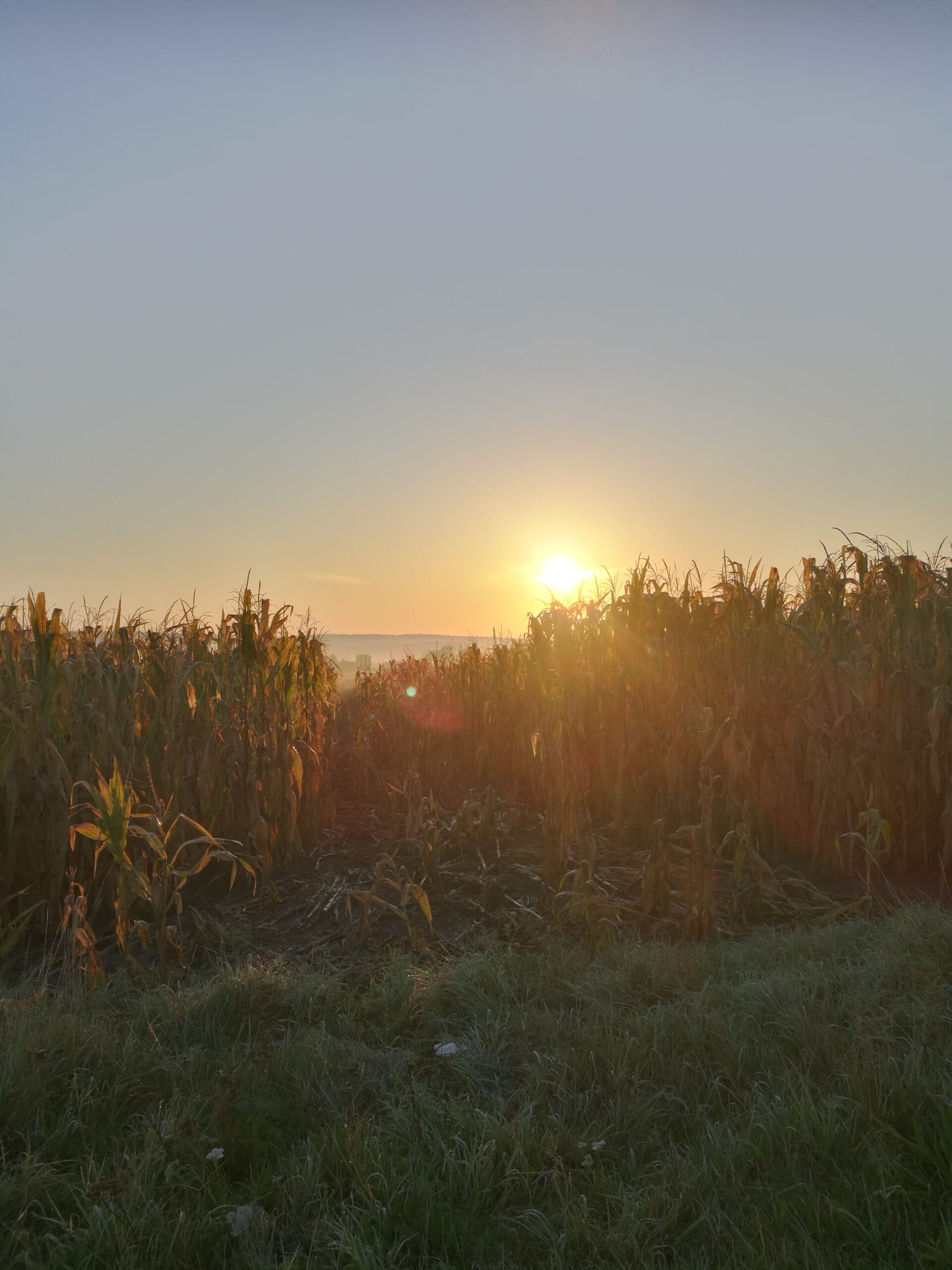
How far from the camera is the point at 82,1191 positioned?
219 cm

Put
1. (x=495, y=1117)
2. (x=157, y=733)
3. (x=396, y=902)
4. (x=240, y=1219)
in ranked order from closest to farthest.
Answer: (x=240, y=1219), (x=495, y=1117), (x=396, y=902), (x=157, y=733)

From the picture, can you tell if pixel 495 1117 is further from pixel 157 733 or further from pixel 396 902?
pixel 157 733

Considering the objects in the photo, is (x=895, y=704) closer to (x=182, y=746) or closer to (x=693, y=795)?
(x=693, y=795)

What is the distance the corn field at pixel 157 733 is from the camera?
15.1 feet

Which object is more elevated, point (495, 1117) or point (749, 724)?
point (749, 724)

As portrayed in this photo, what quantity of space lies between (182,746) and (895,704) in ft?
15.7

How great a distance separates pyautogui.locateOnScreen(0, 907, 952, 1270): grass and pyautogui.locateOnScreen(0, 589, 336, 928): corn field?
140 centimetres

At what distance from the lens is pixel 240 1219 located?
2.15m

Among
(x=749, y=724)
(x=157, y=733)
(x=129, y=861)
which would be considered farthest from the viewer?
(x=749, y=724)

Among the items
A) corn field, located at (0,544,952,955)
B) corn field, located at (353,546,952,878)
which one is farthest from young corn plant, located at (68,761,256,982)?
corn field, located at (353,546,952,878)

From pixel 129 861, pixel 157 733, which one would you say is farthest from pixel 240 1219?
pixel 157 733

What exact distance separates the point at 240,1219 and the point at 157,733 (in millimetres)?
3641

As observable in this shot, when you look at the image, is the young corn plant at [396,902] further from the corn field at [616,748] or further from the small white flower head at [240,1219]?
the small white flower head at [240,1219]

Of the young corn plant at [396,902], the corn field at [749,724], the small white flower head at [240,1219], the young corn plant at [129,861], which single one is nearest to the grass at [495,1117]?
the small white flower head at [240,1219]
